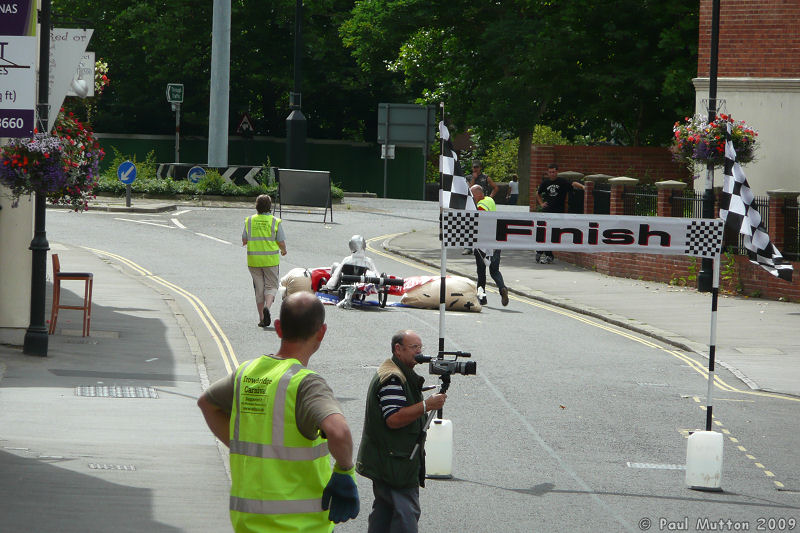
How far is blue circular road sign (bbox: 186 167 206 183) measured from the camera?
38.6 meters

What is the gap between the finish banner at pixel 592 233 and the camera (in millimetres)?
10266

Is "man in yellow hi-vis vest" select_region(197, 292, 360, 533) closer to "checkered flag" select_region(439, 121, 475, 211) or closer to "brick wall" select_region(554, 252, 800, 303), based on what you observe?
"checkered flag" select_region(439, 121, 475, 211)

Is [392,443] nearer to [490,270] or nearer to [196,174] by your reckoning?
[490,270]

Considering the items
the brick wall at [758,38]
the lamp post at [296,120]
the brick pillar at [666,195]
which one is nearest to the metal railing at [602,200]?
the brick pillar at [666,195]

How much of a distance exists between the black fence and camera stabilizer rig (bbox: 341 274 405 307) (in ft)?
24.7

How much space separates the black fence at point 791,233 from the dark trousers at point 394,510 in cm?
1588

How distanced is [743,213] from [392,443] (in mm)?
6209

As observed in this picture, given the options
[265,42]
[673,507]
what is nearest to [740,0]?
[673,507]

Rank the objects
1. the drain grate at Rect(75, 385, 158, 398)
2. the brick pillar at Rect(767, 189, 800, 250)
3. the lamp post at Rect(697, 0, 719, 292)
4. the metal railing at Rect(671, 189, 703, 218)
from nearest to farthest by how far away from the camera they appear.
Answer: the drain grate at Rect(75, 385, 158, 398), the brick pillar at Rect(767, 189, 800, 250), the lamp post at Rect(697, 0, 719, 292), the metal railing at Rect(671, 189, 703, 218)

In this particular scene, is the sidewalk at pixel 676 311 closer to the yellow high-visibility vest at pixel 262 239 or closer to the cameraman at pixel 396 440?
the yellow high-visibility vest at pixel 262 239

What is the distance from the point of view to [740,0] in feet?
78.3

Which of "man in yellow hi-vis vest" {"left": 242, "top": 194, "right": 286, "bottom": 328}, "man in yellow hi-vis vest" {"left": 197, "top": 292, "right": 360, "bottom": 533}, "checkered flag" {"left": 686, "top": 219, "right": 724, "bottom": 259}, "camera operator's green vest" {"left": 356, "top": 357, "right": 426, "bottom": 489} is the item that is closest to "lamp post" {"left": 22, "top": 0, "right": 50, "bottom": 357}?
"man in yellow hi-vis vest" {"left": 242, "top": 194, "right": 286, "bottom": 328}

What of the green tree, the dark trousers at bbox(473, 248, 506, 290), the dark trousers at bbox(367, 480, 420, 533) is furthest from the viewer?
the green tree

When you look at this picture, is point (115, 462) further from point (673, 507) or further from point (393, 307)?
point (393, 307)
